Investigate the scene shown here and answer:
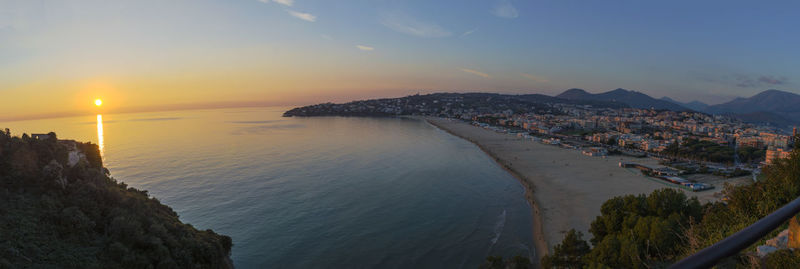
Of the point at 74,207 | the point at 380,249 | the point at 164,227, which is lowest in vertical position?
the point at 380,249

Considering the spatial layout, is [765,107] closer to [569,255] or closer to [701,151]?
[701,151]

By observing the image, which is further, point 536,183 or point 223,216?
point 536,183

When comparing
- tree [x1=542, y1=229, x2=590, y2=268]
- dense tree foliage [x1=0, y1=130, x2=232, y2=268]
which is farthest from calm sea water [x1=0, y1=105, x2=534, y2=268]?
dense tree foliage [x1=0, y1=130, x2=232, y2=268]

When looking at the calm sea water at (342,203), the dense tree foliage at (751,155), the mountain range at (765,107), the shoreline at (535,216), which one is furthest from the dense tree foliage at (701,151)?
the mountain range at (765,107)

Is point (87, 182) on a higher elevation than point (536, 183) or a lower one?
higher

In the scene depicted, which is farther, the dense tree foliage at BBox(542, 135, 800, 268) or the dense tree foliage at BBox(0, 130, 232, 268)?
the dense tree foliage at BBox(0, 130, 232, 268)

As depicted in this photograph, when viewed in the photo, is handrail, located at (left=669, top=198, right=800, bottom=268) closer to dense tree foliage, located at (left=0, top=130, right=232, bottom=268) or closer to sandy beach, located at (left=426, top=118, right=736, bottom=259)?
dense tree foliage, located at (left=0, top=130, right=232, bottom=268)

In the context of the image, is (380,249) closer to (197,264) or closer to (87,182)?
(197,264)

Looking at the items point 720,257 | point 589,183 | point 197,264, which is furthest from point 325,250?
→ point 589,183
